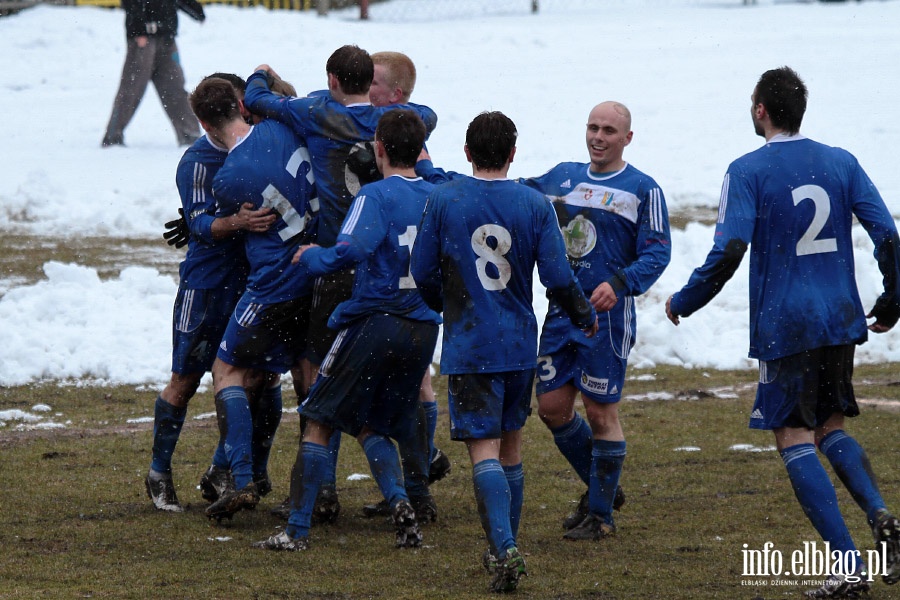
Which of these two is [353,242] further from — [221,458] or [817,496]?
[817,496]

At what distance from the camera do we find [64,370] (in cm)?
970

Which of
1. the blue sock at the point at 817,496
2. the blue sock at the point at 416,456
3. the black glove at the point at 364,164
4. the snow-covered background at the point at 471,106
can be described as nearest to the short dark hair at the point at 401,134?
the black glove at the point at 364,164

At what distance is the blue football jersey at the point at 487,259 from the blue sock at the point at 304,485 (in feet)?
2.91

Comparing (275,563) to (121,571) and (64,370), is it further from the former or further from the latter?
(64,370)

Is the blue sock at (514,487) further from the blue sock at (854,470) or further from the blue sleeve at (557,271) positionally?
the blue sock at (854,470)

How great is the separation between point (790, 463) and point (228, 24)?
72.7 feet

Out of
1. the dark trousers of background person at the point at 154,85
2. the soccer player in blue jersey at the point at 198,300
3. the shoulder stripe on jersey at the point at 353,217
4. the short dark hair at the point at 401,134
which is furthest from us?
the dark trousers of background person at the point at 154,85

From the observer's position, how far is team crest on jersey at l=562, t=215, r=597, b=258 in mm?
6195

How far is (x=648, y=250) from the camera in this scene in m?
6.10

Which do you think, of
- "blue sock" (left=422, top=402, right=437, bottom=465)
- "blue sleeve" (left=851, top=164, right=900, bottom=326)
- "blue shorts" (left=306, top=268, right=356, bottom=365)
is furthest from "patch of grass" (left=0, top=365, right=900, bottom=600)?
"blue sleeve" (left=851, top=164, right=900, bottom=326)

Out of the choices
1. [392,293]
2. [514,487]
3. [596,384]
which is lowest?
[514,487]

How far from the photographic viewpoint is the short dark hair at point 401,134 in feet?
18.6

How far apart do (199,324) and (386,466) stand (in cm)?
124

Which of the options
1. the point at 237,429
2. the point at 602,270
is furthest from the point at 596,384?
the point at 237,429
